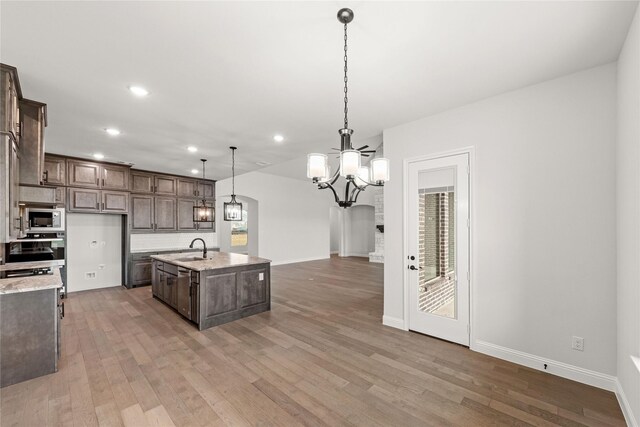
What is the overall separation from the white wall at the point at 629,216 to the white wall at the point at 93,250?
27.9 ft

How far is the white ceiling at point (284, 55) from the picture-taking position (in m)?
1.84

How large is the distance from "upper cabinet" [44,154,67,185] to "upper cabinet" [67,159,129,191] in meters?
0.08

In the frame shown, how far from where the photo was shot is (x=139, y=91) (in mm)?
2908

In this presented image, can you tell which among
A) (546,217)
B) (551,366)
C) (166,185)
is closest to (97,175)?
(166,185)

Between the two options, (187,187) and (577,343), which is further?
(187,187)

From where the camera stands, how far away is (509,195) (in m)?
3.01

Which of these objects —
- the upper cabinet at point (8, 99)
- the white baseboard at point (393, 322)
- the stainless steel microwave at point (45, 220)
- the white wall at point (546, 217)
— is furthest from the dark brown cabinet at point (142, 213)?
the white wall at point (546, 217)

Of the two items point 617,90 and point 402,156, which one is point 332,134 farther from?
point 617,90

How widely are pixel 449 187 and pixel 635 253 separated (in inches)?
69.0

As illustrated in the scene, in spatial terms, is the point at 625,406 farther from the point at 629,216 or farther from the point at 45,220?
the point at 45,220

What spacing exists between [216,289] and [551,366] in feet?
13.3

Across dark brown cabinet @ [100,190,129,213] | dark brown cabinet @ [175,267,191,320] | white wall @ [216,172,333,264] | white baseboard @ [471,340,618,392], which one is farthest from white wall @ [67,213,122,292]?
white baseboard @ [471,340,618,392]

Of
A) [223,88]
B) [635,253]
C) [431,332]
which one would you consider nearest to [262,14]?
[223,88]

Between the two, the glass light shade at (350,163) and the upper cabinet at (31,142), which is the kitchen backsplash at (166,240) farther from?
the glass light shade at (350,163)
